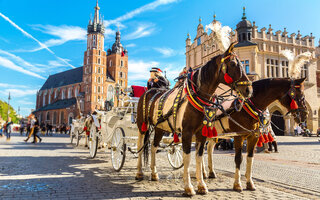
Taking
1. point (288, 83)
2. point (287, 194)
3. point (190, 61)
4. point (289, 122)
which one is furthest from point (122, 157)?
point (190, 61)

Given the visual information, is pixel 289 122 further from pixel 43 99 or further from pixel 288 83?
pixel 43 99

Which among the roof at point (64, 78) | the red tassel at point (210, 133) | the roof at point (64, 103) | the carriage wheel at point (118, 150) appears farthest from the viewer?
the roof at point (64, 78)

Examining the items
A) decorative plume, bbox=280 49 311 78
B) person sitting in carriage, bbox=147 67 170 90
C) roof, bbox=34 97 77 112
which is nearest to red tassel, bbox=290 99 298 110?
decorative plume, bbox=280 49 311 78

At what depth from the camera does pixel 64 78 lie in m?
89.1

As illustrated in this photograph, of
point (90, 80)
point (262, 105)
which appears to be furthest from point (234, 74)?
point (90, 80)

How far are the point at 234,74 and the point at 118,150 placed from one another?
383cm

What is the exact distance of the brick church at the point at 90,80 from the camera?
72.5 metres

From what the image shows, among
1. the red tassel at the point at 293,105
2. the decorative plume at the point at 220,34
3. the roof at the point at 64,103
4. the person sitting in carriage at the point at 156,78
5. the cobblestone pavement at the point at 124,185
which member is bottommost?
the cobblestone pavement at the point at 124,185

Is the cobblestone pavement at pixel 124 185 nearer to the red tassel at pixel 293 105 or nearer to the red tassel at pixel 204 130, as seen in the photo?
the red tassel at pixel 204 130

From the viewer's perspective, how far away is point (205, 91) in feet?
14.0

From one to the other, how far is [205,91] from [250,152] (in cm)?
175

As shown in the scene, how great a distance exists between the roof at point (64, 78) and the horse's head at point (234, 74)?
80898mm

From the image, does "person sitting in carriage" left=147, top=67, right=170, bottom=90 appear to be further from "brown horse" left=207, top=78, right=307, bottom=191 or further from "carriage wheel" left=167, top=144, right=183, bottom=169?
"brown horse" left=207, top=78, right=307, bottom=191

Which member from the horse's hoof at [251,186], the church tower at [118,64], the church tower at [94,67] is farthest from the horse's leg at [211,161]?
the church tower at [118,64]
